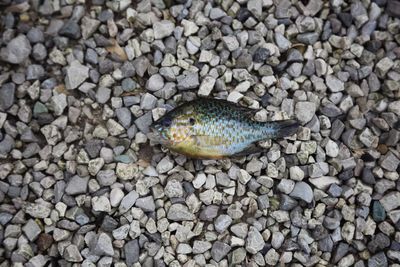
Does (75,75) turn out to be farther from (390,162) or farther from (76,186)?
(390,162)

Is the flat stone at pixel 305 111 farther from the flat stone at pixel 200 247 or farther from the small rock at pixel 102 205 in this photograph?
the small rock at pixel 102 205

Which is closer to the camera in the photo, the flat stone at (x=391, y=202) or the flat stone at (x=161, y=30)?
the flat stone at (x=391, y=202)

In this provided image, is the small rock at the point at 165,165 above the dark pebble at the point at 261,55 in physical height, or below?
below

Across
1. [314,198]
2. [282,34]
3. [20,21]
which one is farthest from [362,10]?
[20,21]

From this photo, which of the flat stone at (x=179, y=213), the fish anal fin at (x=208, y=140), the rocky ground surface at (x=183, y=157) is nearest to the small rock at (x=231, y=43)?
the rocky ground surface at (x=183, y=157)

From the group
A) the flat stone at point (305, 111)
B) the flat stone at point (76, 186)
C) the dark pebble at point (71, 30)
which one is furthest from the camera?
the dark pebble at point (71, 30)

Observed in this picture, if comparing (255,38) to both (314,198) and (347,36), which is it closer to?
(347,36)

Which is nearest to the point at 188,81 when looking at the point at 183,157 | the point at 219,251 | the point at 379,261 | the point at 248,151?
the point at 183,157

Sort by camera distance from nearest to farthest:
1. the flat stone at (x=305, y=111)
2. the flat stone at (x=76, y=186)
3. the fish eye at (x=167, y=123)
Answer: the fish eye at (x=167, y=123), the flat stone at (x=76, y=186), the flat stone at (x=305, y=111)
